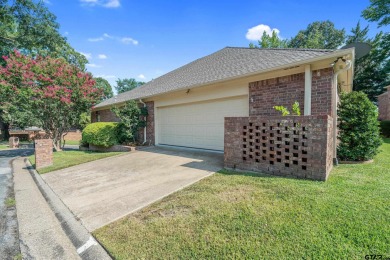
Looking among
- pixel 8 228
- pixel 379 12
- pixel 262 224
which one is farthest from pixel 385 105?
pixel 8 228

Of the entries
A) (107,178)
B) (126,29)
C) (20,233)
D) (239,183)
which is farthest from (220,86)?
(126,29)

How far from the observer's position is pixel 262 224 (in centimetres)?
240

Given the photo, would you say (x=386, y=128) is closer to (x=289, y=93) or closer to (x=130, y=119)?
(x=289, y=93)

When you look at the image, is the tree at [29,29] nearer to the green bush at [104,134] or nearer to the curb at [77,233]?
the green bush at [104,134]

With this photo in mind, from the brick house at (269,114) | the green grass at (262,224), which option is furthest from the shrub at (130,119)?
the green grass at (262,224)

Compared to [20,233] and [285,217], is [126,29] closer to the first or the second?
[20,233]

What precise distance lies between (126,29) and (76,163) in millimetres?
7479

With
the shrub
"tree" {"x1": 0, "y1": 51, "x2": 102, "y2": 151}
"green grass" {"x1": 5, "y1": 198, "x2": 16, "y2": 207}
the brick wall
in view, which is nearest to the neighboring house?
the brick wall

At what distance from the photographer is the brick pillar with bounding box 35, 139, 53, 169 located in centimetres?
670

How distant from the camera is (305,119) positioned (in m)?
3.81

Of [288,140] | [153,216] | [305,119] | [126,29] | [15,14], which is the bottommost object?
[153,216]

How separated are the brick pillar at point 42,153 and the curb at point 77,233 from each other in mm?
3499

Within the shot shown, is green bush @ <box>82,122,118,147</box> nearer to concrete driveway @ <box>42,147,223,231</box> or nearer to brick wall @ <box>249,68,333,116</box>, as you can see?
concrete driveway @ <box>42,147,223,231</box>

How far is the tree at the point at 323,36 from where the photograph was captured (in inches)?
1220
